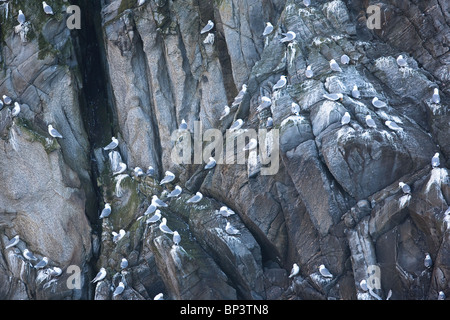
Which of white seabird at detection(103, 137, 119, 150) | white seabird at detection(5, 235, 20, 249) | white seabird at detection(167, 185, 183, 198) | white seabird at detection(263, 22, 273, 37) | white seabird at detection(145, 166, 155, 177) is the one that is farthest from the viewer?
white seabird at detection(103, 137, 119, 150)

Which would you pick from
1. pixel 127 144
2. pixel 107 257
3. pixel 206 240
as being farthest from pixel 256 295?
pixel 127 144

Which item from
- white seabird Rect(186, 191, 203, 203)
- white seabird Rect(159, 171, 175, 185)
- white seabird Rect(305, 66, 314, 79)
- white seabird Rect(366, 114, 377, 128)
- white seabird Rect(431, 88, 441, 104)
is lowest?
white seabird Rect(186, 191, 203, 203)

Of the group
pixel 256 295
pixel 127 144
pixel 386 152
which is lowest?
pixel 256 295

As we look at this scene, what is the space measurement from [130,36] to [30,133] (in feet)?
14.9

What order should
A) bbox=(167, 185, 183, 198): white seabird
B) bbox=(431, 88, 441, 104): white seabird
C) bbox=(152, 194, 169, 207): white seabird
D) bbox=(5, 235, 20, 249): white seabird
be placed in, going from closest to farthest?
1. bbox=(431, 88, 441, 104): white seabird
2. bbox=(152, 194, 169, 207): white seabird
3. bbox=(167, 185, 183, 198): white seabird
4. bbox=(5, 235, 20, 249): white seabird

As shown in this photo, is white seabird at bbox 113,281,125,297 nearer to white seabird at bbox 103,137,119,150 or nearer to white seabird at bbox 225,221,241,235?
white seabird at bbox 225,221,241,235

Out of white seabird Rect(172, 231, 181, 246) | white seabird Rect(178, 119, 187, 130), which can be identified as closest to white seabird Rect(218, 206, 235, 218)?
white seabird Rect(172, 231, 181, 246)

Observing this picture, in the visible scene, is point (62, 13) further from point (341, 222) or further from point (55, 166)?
point (341, 222)

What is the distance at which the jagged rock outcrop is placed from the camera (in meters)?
21.8

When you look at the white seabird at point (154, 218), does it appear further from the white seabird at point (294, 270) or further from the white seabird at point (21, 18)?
the white seabird at point (21, 18)

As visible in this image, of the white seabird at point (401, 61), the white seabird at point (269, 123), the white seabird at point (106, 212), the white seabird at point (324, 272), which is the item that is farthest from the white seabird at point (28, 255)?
the white seabird at point (401, 61)

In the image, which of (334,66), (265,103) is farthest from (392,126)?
(265,103)

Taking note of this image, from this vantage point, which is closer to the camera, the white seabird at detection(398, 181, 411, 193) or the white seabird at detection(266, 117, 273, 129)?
the white seabird at detection(398, 181, 411, 193)

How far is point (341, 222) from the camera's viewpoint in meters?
21.9
